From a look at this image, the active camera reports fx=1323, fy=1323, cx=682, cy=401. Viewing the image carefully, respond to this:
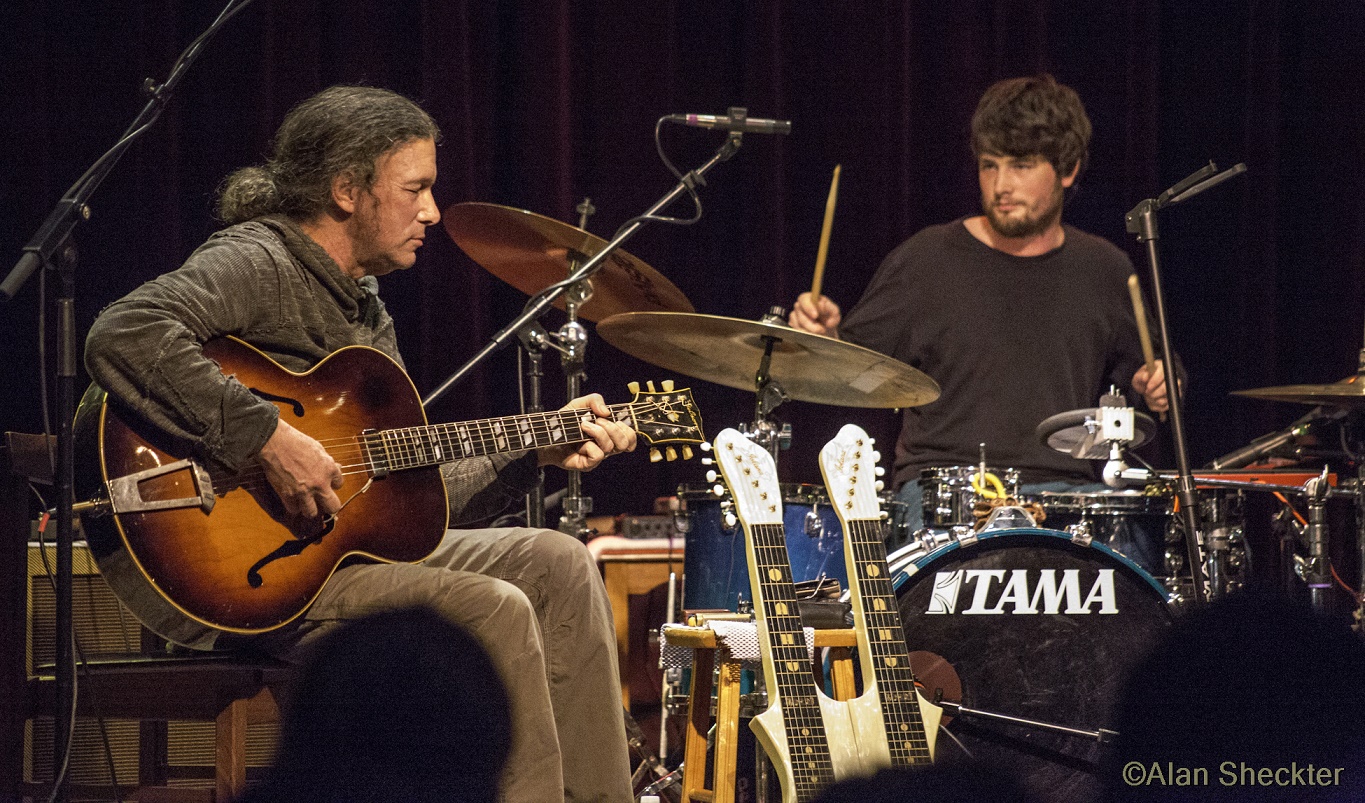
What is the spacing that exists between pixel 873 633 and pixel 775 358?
78 cm

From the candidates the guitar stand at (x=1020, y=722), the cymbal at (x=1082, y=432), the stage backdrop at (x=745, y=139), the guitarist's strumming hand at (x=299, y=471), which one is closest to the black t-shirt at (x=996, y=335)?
the cymbal at (x=1082, y=432)

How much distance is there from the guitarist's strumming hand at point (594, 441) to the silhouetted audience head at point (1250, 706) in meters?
1.67

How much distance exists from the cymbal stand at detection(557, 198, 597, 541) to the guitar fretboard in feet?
3.38

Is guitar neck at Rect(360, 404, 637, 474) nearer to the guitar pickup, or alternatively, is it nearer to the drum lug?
the guitar pickup

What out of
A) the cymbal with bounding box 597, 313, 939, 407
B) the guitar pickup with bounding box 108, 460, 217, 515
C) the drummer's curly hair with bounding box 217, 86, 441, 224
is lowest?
the guitar pickup with bounding box 108, 460, 217, 515

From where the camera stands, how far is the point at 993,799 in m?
1.35

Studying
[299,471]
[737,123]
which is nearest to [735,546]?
[737,123]

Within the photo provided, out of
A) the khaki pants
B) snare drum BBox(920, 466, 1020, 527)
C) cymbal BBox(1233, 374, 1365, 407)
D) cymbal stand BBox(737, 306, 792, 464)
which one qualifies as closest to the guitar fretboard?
the khaki pants

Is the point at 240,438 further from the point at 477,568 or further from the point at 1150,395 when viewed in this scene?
the point at 1150,395

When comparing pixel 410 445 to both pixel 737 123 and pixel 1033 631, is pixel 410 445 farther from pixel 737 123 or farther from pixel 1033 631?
pixel 1033 631

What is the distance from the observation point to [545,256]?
3.73 meters

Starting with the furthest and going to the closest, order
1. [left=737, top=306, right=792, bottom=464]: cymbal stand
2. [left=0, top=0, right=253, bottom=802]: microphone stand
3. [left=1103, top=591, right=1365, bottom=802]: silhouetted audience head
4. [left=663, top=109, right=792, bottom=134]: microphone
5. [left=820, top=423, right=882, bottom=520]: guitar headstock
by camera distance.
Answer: [left=663, top=109, right=792, bottom=134]: microphone
[left=737, top=306, right=792, bottom=464]: cymbal stand
[left=820, top=423, right=882, bottom=520]: guitar headstock
[left=0, top=0, right=253, bottom=802]: microphone stand
[left=1103, top=591, right=1365, bottom=802]: silhouetted audience head

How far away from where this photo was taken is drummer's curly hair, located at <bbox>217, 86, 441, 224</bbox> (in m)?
3.02

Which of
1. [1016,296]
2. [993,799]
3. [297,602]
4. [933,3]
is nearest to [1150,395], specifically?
[1016,296]
